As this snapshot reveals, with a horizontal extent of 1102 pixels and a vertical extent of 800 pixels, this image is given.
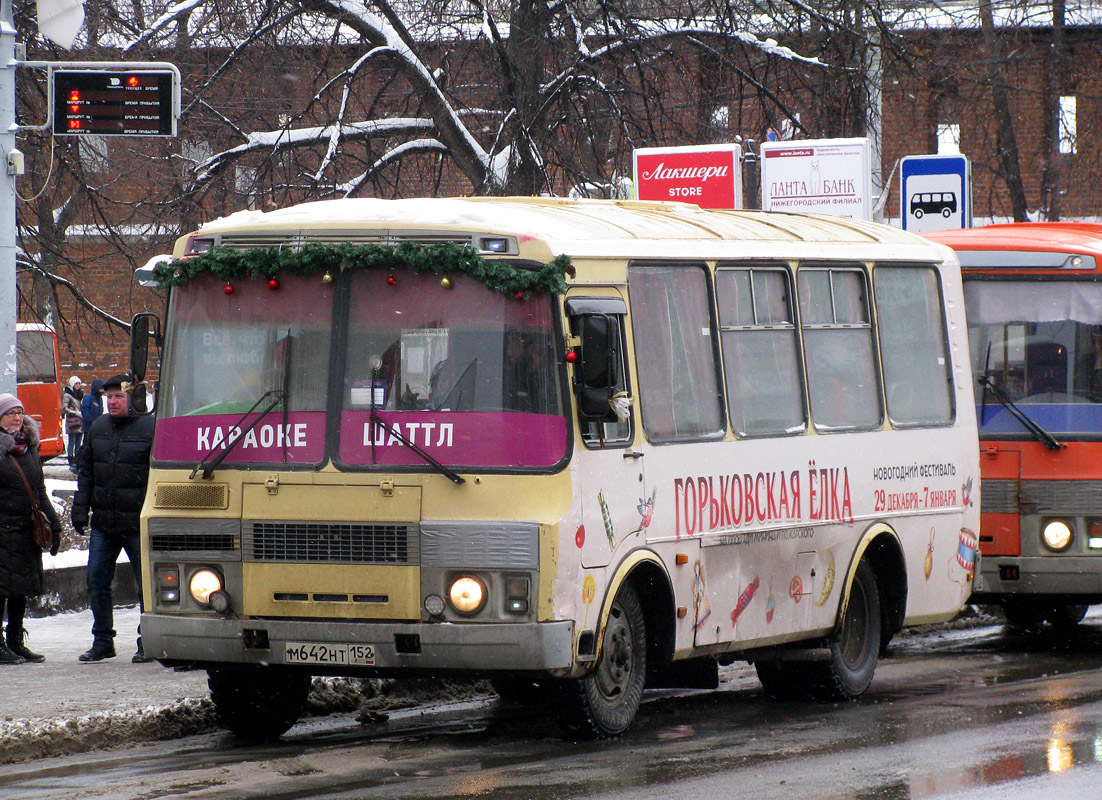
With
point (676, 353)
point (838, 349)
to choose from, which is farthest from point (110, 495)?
point (838, 349)

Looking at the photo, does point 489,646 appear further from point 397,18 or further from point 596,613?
point 397,18

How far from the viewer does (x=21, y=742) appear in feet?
28.5

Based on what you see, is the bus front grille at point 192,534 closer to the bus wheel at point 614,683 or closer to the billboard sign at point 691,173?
the bus wheel at point 614,683

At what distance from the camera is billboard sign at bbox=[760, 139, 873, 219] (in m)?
16.8

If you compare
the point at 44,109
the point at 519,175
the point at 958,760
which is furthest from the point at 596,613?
the point at 44,109

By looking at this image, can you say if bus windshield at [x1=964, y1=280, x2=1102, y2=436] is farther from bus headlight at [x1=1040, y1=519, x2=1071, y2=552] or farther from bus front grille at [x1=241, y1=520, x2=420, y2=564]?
bus front grille at [x1=241, y1=520, x2=420, y2=564]

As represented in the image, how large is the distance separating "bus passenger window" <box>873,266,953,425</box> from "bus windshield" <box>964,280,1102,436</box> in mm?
1155

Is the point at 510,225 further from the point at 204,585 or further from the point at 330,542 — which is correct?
the point at 204,585

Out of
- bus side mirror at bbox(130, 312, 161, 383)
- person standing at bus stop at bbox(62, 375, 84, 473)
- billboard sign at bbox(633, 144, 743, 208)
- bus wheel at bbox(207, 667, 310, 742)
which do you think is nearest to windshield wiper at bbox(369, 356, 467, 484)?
bus side mirror at bbox(130, 312, 161, 383)

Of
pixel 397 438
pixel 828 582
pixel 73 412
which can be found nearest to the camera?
pixel 397 438

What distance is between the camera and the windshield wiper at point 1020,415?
12336mm

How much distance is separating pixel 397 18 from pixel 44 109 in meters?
3.81

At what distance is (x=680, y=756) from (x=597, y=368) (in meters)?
1.84

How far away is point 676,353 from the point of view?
30.1ft
